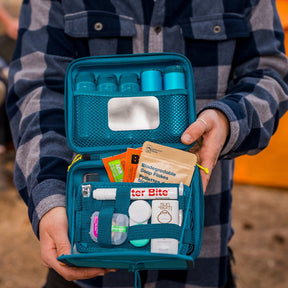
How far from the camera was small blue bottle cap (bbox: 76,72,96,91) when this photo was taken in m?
0.79

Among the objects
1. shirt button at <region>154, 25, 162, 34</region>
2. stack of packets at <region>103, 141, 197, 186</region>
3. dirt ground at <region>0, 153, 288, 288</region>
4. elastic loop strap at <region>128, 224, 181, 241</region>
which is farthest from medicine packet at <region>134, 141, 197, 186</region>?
dirt ground at <region>0, 153, 288, 288</region>

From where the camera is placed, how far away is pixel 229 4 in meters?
0.83

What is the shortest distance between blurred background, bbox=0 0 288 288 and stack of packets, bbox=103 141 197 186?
3.92 feet

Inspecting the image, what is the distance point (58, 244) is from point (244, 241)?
1462mm

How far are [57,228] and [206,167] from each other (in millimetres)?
347

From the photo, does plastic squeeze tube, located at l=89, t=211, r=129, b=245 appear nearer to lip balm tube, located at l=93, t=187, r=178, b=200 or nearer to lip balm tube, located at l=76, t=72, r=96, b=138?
lip balm tube, located at l=93, t=187, r=178, b=200

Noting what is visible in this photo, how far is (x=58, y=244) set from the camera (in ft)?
2.22

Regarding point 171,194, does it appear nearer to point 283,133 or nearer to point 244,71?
point 244,71

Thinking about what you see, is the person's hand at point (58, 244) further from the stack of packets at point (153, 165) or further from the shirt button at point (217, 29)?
the shirt button at point (217, 29)

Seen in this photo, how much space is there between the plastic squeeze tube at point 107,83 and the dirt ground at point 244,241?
130 centimetres

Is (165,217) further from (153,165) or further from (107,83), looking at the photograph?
(107,83)

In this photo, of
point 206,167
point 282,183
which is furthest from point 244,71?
point 282,183

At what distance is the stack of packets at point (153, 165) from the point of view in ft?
2.43

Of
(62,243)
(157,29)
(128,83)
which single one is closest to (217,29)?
(157,29)
